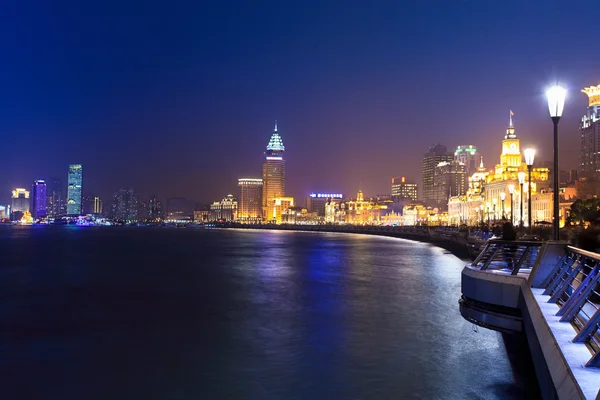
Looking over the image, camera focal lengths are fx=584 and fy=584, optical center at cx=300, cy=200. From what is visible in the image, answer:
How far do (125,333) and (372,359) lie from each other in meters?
8.75

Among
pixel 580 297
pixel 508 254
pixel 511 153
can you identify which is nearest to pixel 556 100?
pixel 508 254

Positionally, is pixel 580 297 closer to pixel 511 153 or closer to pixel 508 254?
pixel 508 254

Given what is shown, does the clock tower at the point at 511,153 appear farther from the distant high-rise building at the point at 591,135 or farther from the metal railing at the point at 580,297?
the metal railing at the point at 580,297

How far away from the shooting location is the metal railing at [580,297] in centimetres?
775

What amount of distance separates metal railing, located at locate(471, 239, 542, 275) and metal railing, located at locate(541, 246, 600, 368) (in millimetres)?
1893

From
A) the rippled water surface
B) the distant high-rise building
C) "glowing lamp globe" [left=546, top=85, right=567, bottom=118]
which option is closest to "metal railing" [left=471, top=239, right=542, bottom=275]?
the rippled water surface

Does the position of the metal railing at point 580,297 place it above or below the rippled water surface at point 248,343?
above

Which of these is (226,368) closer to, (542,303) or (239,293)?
(542,303)

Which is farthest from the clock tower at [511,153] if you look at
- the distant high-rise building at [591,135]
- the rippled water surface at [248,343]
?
the rippled water surface at [248,343]

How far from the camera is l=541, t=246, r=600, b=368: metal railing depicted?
775 centimetres

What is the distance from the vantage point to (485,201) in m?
191

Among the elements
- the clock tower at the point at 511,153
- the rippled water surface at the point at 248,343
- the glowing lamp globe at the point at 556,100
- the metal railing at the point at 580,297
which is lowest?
the rippled water surface at the point at 248,343

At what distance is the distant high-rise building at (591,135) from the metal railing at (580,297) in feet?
617

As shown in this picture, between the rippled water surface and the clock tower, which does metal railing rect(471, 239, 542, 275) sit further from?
the clock tower
